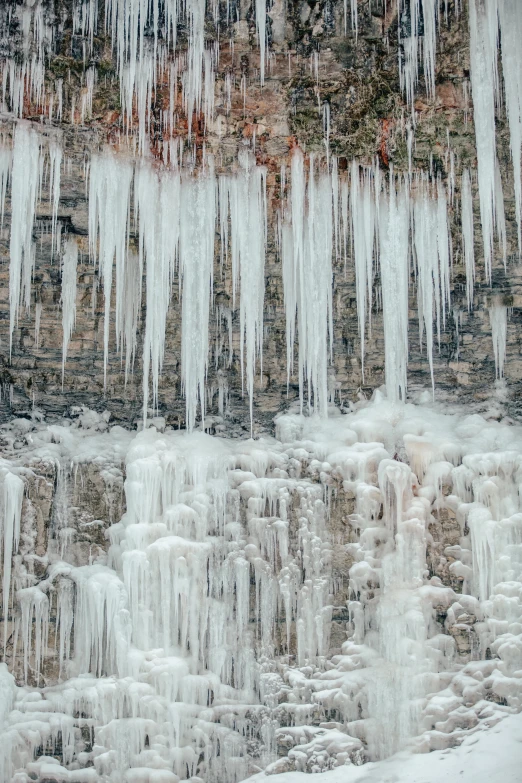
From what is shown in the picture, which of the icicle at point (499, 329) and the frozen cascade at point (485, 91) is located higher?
the frozen cascade at point (485, 91)

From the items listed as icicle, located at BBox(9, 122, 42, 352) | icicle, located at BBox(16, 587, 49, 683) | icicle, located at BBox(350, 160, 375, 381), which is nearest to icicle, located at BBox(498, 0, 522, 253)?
icicle, located at BBox(350, 160, 375, 381)

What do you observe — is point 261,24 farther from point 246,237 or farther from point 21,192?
point 21,192

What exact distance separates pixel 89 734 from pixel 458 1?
6.92m

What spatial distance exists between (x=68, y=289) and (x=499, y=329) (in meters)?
4.19

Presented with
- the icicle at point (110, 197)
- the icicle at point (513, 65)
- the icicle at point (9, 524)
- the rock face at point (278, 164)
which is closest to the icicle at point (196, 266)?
the rock face at point (278, 164)

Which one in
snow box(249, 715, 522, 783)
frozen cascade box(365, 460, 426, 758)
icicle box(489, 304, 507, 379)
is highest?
icicle box(489, 304, 507, 379)

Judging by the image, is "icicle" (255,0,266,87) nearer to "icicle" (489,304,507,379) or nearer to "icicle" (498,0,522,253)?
"icicle" (498,0,522,253)

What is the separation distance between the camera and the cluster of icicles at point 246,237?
827cm

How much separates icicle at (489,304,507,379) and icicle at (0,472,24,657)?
4.69m

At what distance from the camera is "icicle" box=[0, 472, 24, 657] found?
8.07m

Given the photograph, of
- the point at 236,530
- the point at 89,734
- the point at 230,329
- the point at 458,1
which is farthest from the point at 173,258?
the point at 89,734

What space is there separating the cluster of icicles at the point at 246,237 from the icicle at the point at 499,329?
471 mm

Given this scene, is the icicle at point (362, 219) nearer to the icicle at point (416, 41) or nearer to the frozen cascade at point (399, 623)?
the icicle at point (416, 41)

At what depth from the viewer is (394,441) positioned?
8.64 meters
